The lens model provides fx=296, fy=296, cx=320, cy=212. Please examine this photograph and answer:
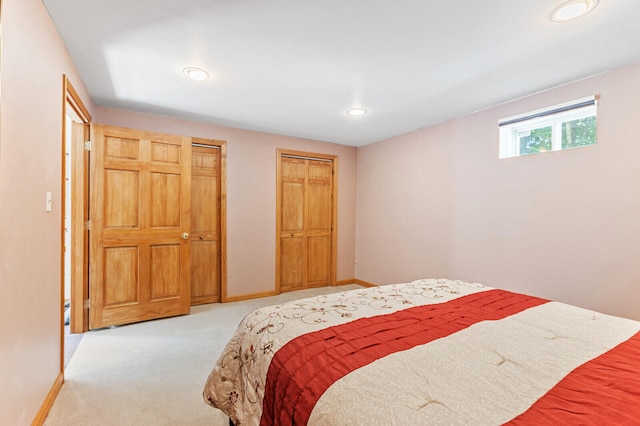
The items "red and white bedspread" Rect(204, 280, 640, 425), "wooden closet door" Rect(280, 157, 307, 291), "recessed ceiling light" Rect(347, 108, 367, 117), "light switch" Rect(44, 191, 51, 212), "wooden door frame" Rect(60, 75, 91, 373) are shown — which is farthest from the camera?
"wooden closet door" Rect(280, 157, 307, 291)

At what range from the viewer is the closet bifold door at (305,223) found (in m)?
4.53

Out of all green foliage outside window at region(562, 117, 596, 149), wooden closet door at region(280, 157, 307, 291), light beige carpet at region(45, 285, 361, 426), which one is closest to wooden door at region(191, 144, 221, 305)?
light beige carpet at region(45, 285, 361, 426)

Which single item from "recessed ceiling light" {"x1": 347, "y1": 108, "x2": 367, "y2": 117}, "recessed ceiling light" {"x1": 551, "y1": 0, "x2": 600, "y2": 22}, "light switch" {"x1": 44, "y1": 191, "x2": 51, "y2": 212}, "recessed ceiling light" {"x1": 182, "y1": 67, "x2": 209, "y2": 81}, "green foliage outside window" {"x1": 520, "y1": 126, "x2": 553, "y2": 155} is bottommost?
"light switch" {"x1": 44, "y1": 191, "x2": 51, "y2": 212}

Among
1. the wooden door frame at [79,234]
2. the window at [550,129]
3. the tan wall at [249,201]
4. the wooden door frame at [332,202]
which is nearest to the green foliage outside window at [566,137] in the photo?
the window at [550,129]

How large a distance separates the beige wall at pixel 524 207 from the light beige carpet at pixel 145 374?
265 cm

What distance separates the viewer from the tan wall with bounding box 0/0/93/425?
1.30 meters

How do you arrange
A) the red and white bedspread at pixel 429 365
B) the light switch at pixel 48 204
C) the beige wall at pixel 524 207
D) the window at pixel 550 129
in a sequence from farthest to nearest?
1. the window at pixel 550 129
2. the beige wall at pixel 524 207
3. the light switch at pixel 48 204
4. the red and white bedspread at pixel 429 365

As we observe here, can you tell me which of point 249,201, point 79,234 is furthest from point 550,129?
point 79,234

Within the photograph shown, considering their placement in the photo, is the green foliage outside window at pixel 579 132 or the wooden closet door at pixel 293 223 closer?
the green foliage outside window at pixel 579 132

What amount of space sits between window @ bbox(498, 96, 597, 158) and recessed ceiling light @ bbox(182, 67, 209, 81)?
2.89 metres

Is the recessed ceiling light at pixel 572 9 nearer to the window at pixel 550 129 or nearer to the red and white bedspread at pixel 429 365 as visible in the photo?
the window at pixel 550 129

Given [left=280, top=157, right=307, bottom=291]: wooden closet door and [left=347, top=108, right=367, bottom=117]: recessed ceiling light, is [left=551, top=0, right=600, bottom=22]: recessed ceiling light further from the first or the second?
[left=280, top=157, right=307, bottom=291]: wooden closet door

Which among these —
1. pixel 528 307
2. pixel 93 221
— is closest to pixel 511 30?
pixel 528 307

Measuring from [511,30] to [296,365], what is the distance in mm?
2251
